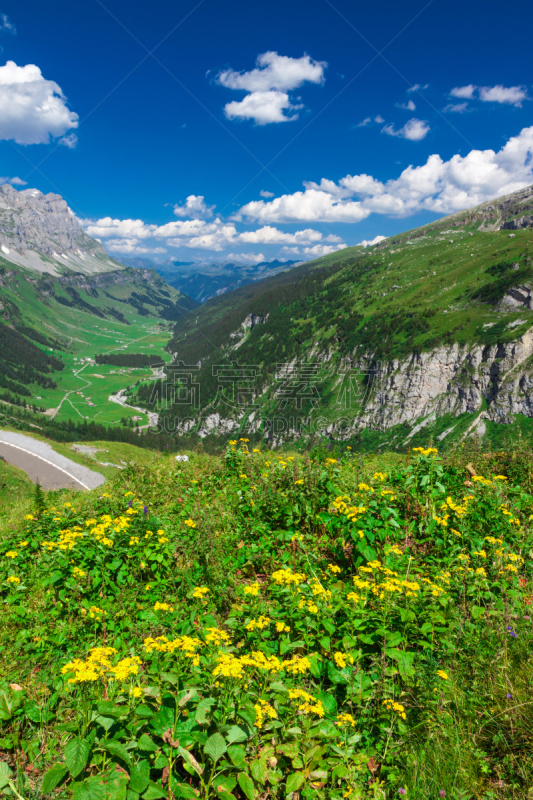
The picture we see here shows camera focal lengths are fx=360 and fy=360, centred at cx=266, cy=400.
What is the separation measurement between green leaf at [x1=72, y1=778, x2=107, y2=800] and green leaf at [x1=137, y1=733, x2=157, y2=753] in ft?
1.11

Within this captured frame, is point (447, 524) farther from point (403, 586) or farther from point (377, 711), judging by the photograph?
point (377, 711)

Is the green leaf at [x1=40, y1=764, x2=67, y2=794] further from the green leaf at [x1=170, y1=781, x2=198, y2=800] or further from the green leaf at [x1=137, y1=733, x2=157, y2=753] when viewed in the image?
the green leaf at [x1=170, y1=781, x2=198, y2=800]

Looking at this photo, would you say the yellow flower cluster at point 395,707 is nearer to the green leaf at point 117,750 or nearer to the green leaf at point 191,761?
the green leaf at point 191,761

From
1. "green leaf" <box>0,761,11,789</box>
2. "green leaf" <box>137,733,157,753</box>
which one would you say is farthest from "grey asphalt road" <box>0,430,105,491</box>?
"green leaf" <box>137,733,157,753</box>

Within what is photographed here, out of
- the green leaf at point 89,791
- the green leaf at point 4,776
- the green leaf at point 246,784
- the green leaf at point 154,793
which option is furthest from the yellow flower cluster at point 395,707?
the green leaf at point 4,776

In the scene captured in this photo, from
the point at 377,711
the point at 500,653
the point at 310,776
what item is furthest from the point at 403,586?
the point at 310,776

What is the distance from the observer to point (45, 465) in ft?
157

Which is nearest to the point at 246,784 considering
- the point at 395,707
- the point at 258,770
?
the point at 258,770

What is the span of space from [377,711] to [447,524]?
387 cm

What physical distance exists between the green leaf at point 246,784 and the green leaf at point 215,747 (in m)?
0.21

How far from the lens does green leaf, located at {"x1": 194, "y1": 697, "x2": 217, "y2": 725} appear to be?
114 inches

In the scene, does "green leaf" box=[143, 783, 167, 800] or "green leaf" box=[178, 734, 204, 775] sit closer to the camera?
"green leaf" box=[143, 783, 167, 800]

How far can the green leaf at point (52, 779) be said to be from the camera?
2.45 meters

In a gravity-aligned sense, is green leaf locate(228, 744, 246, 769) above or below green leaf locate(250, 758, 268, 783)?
above
